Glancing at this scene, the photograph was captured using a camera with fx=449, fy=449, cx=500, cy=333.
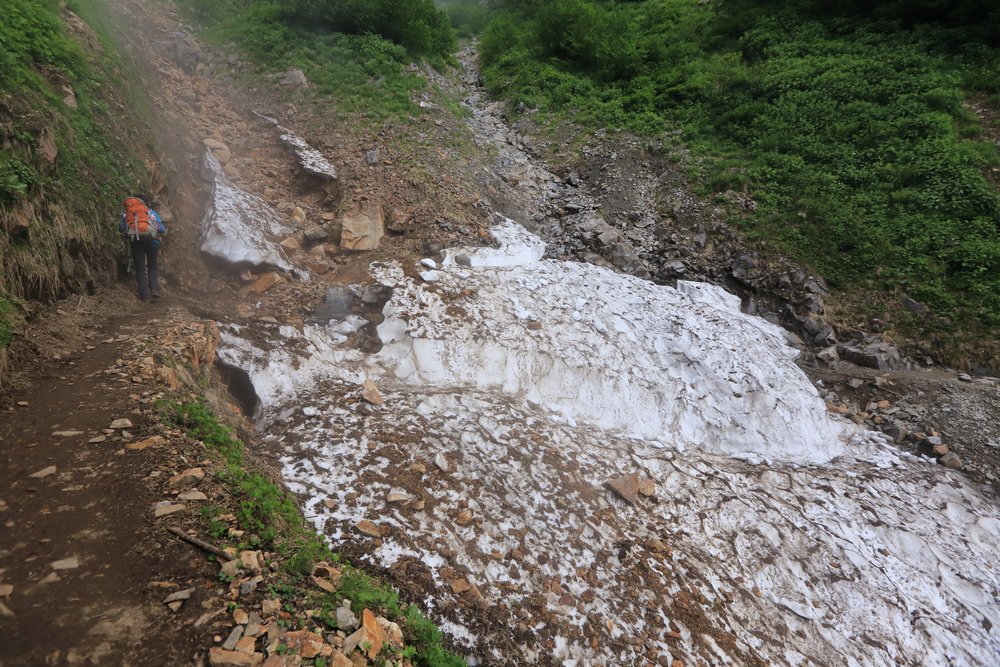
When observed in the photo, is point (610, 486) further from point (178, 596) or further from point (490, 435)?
point (178, 596)

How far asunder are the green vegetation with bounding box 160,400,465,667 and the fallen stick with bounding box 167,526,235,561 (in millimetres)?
136

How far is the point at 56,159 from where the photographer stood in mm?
6184

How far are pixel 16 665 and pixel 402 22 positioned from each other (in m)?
18.6

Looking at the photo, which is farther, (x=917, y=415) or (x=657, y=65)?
(x=657, y=65)

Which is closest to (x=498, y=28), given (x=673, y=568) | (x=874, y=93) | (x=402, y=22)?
(x=402, y=22)

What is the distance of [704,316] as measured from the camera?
10.1 m

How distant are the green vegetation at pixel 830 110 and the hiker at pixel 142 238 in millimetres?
13024

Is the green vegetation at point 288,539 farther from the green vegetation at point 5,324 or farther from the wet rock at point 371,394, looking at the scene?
the wet rock at point 371,394

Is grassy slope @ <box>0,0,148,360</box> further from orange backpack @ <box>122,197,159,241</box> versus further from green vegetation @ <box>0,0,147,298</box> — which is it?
orange backpack @ <box>122,197,159,241</box>

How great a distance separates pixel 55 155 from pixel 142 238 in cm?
139

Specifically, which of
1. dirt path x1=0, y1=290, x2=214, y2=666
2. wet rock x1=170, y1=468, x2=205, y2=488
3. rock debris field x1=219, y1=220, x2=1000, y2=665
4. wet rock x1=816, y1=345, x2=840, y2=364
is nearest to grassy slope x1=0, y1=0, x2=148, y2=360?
dirt path x1=0, y1=290, x2=214, y2=666

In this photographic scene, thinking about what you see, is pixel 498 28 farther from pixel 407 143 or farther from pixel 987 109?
pixel 987 109

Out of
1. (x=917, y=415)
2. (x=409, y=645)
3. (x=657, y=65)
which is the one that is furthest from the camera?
(x=657, y=65)

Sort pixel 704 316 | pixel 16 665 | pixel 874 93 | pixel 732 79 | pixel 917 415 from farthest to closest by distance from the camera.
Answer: pixel 732 79 < pixel 874 93 < pixel 704 316 < pixel 917 415 < pixel 16 665
